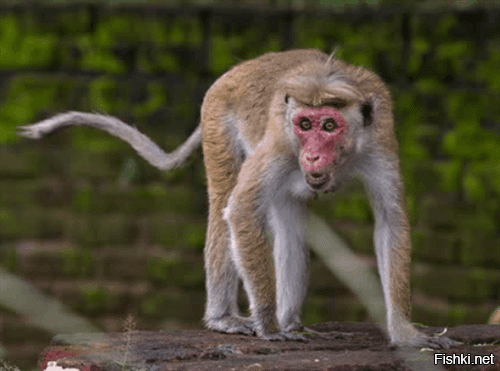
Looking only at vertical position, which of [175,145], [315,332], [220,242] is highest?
[175,145]

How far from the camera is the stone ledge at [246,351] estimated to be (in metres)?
3.17

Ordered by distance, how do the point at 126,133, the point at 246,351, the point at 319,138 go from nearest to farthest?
the point at 319,138 → the point at 246,351 → the point at 126,133

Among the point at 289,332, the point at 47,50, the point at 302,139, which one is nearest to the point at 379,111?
the point at 302,139

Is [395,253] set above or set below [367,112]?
below

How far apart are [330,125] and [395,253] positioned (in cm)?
73

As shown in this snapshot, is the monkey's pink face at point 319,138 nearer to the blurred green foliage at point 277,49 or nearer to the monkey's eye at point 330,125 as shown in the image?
the monkey's eye at point 330,125

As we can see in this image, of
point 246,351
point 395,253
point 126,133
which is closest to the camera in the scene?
point 246,351

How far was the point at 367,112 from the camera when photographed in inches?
141

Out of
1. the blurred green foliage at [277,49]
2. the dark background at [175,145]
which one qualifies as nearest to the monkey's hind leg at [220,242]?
the dark background at [175,145]

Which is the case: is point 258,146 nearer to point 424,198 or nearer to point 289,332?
point 289,332

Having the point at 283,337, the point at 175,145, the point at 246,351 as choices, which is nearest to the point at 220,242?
the point at 283,337

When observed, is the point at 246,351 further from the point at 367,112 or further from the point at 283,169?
the point at 367,112

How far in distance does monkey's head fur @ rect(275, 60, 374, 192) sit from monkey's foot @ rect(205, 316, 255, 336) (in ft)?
3.17

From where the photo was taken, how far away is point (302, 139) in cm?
338
